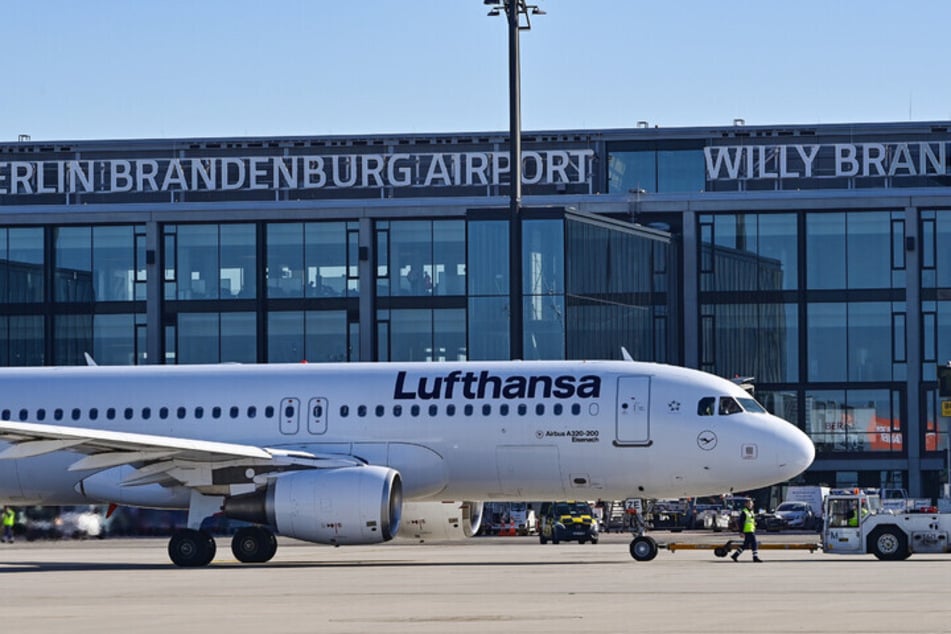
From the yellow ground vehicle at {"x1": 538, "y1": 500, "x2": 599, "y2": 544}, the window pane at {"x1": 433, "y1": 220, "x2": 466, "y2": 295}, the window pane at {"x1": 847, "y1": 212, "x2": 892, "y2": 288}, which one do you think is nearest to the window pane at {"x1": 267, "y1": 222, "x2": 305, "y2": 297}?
the window pane at {"x1": 433, "y1": 220, "x2": 466, "y2": 295}

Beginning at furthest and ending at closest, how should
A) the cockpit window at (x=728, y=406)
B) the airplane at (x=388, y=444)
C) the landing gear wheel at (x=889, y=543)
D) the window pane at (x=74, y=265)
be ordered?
the window pane at (x=74, y=265), the landing gear wheel at (x=889, y=543), the cockpit window at (x=728, y=406), the airplane at (x=388, y=444)

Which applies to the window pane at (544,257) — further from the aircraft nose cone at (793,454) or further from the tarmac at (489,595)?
the aircraft nose cone at (793,454)

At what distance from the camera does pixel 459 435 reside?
1553 inches

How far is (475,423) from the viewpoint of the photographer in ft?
129

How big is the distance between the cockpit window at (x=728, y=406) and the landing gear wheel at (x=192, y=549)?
447 inches

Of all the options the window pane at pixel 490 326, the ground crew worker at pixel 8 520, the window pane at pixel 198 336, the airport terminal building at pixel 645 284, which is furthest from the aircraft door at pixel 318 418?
the window pane at pixel 198 336

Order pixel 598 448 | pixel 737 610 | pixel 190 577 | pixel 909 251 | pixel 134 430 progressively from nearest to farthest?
pixel 737 610, pixel 190 577, pixel 598 448, pixel 134 430, pixel 909 251

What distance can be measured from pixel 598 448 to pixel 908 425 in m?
45.5

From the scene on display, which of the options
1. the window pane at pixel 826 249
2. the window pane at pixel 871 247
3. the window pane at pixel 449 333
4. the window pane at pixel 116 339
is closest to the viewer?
the window pane at pixel 449 333

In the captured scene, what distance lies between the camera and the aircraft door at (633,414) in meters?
38.5

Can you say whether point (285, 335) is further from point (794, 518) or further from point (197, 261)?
point (794, 518)

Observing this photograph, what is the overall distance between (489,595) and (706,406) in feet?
39.6

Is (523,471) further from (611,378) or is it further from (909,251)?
(909,251)

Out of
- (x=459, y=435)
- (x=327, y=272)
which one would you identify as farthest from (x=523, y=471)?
(x=327, y=272)
